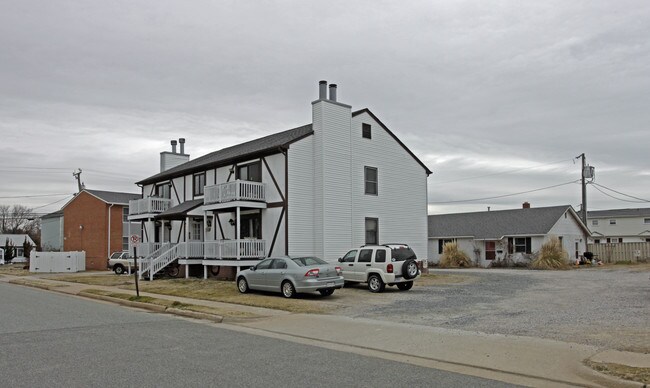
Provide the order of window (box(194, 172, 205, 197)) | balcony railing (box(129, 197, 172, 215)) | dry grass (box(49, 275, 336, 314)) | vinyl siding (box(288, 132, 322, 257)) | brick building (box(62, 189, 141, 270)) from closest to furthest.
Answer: dry grass (box(49, 275, 336, 314)) < vinyl siding (box(288, 132, 322, 257)) < window (box(194, 172, 205, 197)) < balcony railing (box(129, 197, 172, 215)) < brick building (box(62, 189, 141, 270))

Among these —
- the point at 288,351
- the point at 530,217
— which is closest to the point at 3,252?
the point at 530,217

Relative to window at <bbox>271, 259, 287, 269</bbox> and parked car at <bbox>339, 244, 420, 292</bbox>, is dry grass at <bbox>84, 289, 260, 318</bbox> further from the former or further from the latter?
parked car at <bbox>339, 244, 420, 292</bbox>

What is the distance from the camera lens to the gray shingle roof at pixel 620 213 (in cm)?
7024

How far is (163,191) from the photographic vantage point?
1437 inches

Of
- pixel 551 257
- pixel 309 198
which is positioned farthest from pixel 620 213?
pixel 309 198

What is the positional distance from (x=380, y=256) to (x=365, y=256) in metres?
0.76

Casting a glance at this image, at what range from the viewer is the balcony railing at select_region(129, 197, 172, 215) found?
113ft

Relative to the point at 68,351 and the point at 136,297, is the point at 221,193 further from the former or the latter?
the point at 68,351

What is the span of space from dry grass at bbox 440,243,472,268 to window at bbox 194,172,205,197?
21106mm

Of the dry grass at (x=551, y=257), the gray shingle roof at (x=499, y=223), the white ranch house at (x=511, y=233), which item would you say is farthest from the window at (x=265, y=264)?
the gray shingle roof at (x=499, y=223)

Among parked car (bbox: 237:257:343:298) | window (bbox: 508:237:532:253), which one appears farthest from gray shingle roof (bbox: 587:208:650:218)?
parked car (bbox: 237:257:343:298)

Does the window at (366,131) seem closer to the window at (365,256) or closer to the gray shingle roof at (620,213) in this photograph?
the window at (365,256)

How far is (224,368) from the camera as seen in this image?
29.1 ft

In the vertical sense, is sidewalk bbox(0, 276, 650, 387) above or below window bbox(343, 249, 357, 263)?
below
